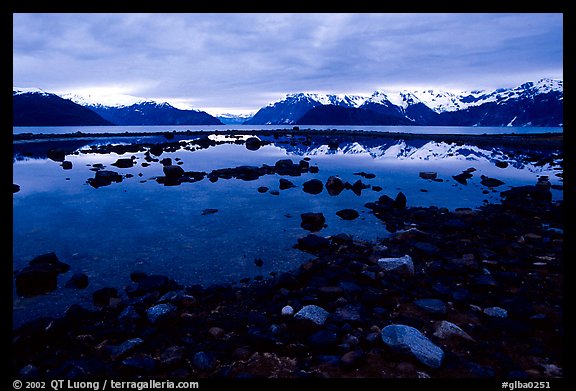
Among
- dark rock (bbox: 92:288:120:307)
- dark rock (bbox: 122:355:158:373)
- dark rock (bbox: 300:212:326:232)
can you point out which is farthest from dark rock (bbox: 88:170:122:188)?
dark rock (bbox: 122:355:158:373)

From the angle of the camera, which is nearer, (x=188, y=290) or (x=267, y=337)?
(x=267, y=337)

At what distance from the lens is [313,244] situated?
43.2 ft

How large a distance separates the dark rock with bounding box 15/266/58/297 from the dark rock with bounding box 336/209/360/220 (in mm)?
13406

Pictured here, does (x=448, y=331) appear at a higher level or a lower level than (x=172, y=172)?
lower

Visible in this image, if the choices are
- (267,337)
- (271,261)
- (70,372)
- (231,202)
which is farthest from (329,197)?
(70,372)

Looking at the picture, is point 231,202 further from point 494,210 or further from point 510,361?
point 510,361

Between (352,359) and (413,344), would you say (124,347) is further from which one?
(413,344)

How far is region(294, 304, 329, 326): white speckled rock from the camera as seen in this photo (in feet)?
24.6

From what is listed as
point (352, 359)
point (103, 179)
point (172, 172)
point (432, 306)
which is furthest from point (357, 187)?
point (103, 179)

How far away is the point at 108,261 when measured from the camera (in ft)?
39.0

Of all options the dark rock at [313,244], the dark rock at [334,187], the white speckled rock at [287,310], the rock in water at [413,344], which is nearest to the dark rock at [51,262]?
the white speckled rock at [287,310]

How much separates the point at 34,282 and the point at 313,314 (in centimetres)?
878

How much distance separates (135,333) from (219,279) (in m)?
3.34

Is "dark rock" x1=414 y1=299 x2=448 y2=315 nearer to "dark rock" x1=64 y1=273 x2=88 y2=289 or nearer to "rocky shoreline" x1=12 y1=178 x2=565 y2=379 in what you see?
"rocky shoreline" x1=12 y1=178 x2=565 y2=379
